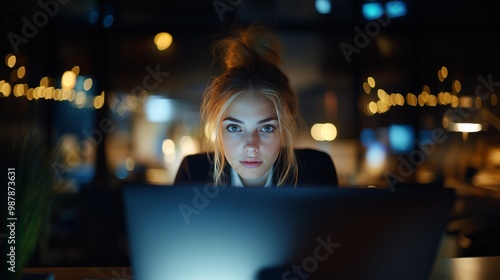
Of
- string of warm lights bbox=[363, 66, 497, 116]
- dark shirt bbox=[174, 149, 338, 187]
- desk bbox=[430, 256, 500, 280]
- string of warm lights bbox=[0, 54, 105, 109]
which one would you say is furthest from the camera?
string of warm lights bbox=[363, 66, 497, 116]

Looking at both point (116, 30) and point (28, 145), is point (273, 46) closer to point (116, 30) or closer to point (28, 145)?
point (28, 145)

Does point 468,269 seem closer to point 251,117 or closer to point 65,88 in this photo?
point 251,117

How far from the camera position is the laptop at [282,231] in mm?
961

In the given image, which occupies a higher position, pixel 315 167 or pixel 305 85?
pixel 305 85

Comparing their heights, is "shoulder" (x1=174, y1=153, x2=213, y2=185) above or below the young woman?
below

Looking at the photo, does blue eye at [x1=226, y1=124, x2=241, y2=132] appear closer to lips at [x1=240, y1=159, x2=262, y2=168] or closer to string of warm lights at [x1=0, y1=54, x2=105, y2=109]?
lips at [x1=240, y1=159, x2=262, y2=168]

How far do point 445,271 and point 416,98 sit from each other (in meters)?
4.06

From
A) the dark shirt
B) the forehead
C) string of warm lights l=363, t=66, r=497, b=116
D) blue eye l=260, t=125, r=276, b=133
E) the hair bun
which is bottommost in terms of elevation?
the dark shirt

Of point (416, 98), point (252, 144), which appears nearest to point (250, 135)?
point (252, 144)

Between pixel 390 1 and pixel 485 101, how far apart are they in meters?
1.46

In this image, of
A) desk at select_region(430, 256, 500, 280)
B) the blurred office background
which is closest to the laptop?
desk at select_region(430, 256, 500, 280)

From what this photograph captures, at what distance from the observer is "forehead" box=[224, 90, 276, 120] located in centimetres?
170

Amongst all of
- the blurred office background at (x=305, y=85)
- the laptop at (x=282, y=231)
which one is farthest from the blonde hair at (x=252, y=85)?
the blurred office background at (x=305, y=85)

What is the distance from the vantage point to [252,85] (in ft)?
5.79
